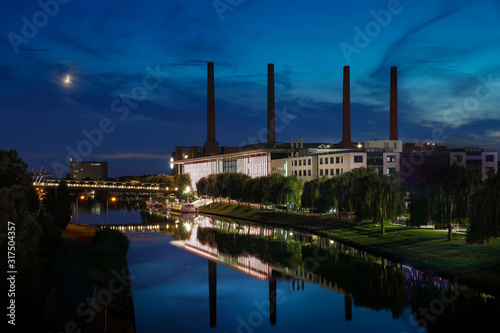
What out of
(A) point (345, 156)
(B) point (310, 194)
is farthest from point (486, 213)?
(A) point (345, 156)

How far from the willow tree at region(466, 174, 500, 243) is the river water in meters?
3.94

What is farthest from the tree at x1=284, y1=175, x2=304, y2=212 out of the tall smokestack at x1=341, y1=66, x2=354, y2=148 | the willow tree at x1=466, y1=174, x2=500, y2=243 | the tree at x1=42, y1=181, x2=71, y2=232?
the willow tree at x1=466, y1=174, x2=500, y2=243

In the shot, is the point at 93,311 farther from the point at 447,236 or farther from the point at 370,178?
the point at 370,178

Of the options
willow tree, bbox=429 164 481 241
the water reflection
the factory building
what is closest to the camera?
the water reflection

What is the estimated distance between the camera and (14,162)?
218 ft

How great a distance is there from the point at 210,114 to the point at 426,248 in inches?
5284

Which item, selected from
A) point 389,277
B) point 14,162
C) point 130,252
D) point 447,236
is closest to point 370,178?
point 447,236

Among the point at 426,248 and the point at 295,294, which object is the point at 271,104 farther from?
the point at 295,294

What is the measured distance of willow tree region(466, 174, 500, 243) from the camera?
111 ft

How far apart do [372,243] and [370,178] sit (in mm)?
9399

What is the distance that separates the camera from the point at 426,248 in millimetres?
44375

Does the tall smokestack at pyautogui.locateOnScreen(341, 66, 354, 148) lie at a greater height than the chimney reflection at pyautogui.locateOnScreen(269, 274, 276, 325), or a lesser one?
greater

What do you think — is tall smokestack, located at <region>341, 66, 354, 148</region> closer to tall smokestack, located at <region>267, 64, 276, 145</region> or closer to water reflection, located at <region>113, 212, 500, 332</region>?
tall smokestack, located at <region>267, 64, 276, 145</region>

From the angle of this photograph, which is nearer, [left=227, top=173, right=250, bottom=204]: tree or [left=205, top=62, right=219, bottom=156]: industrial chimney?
[left=227, top=173, right=250, bottom=204]: tree
